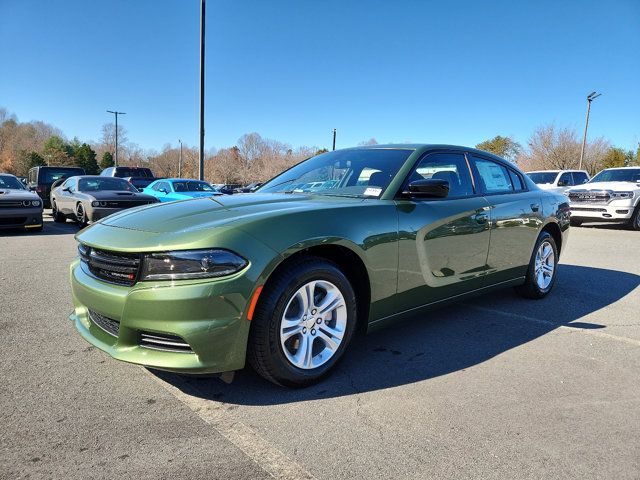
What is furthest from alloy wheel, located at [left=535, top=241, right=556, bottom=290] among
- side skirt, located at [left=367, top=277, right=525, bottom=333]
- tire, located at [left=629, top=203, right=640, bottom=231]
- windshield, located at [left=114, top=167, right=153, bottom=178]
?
windshield, located at [left=114, top=167, right=153, bottom=178]

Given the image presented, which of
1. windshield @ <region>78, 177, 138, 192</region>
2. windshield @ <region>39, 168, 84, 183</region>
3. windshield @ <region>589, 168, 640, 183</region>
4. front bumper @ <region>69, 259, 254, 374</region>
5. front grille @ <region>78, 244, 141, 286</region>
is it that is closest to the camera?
front bumper @ <region>69, 259, 254, 374</region>

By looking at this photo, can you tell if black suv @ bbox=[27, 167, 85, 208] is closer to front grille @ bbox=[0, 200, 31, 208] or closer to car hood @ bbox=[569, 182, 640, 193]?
front grille @ bbox=[0, 200, 31, 208]

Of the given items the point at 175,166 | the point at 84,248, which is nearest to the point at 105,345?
the point at 84,248

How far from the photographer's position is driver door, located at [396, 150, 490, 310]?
10.6ft

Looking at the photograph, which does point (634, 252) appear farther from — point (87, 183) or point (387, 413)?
point (87, 183)

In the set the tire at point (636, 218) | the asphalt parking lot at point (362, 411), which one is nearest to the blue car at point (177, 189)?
the asphalt parking lot at point (362, 411)

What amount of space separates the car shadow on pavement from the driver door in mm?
378

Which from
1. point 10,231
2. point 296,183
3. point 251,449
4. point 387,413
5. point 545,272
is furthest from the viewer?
point 10,231

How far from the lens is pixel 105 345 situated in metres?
2.56

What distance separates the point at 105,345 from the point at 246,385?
2.76 ft

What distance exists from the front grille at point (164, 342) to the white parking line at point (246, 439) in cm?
37

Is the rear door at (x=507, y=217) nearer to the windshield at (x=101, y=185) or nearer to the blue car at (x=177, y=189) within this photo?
the windshield at (x=101, y=185)

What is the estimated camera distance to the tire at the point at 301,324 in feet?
8.21

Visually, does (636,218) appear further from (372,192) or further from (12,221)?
(12,221)
